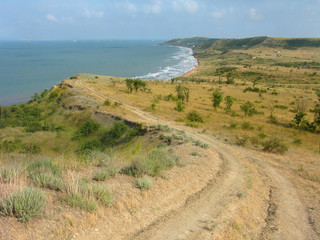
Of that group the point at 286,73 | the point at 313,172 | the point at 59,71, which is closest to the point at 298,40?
the point at 286,73

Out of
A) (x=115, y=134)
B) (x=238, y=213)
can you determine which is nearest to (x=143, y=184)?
(x=238, y=213)

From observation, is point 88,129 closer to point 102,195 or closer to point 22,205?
point 102,195

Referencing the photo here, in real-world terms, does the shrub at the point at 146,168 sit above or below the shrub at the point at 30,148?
above

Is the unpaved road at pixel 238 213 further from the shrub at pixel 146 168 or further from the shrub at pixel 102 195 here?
the shrub at pixel 146 168

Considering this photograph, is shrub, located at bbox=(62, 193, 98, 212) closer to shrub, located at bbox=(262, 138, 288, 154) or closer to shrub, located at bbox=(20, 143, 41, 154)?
shrub, located at bbox=(262, 138, 288, 154)

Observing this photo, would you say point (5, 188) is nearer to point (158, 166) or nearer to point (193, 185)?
point (158, 166)

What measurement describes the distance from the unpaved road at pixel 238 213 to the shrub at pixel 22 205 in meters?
2.24

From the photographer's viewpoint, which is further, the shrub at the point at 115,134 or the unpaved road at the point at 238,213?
the shrub at the point at 115,134

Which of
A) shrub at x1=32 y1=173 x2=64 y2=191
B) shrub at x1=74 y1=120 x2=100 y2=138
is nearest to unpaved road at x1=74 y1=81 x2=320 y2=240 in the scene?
shrub at x1=32 y1=173 x2=64 y2=191

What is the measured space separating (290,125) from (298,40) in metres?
199

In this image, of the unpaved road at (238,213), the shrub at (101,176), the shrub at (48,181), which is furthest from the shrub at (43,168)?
the unpaved road at (238,213)

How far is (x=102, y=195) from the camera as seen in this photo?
559 cm

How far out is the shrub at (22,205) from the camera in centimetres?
439

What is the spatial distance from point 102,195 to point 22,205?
1.81 metres
